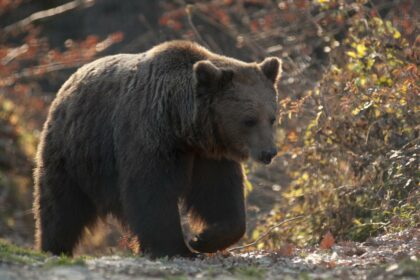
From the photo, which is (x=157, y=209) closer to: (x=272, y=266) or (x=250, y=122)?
(x=250, y=122)

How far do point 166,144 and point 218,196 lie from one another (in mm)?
647

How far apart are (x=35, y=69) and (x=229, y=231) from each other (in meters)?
8.03

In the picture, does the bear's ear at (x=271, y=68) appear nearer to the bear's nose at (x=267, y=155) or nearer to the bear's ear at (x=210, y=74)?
the bear's ear at (x=210, y=74)

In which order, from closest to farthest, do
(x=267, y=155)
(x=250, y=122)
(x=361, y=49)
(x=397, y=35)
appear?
(x=267, y=155), (x=250, y=122), (x=397, y=35), (x=361, y=49)

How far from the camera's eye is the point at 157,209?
6.66 m

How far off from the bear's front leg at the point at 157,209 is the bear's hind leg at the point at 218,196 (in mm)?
375

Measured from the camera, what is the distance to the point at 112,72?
7578 millimetres

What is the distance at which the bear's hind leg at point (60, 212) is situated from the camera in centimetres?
773

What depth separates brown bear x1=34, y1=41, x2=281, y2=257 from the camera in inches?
264

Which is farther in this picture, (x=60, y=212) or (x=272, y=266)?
(x=60, y=212)

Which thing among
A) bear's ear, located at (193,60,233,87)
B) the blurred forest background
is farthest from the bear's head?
the blurred forest background

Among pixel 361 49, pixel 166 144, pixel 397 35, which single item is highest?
pixel 166 144

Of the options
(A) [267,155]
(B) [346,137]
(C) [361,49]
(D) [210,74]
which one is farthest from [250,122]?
(C) [361,49]

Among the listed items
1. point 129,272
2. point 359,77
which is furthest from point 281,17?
point 129,272
